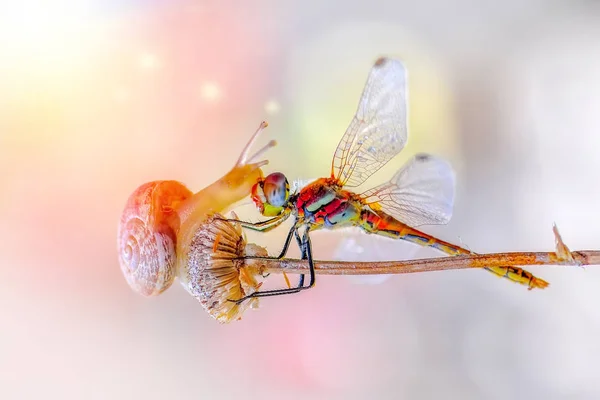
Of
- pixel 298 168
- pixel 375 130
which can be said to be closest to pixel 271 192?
pixel 375 130

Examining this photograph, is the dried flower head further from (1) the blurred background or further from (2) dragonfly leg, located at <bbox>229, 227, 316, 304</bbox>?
(1) the blurred background

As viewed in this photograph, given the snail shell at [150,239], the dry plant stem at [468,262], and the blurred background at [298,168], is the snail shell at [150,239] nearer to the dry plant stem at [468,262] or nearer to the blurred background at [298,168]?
the dry plant stem at [468,262]

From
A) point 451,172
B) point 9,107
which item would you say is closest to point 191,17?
point 9,107

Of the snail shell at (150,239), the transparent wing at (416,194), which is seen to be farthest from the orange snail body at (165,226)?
the transparent wing at (416,194)

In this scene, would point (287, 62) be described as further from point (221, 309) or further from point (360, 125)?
point (221, 309)

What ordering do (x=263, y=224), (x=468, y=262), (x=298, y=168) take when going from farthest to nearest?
(x=298, y=168) < (x=263, y=224) < (x=468, y=262)

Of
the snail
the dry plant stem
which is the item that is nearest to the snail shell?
the snail

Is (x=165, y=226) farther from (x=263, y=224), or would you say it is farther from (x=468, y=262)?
(x=468, y=262)
